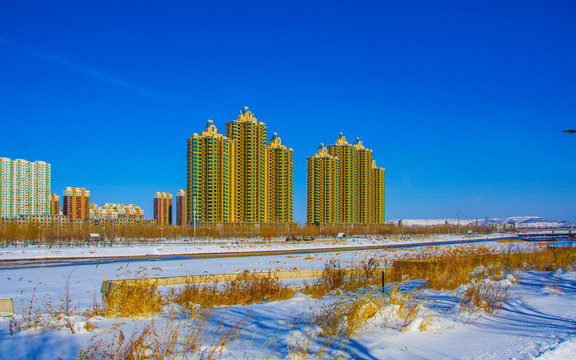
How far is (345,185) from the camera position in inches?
5246

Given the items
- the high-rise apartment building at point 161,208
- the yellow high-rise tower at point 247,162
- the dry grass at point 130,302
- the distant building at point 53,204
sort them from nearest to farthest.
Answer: the dry grass at point 130,302 < the yellow high-rise tower at point 247,162 < the distant building at point 53,204 < the high-rise apartment building at point 161,208

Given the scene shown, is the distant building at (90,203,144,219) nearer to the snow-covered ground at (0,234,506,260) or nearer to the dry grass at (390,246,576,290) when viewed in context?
Answer: the snow-covered ground at (0,234,506,260)

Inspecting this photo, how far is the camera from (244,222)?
342ft

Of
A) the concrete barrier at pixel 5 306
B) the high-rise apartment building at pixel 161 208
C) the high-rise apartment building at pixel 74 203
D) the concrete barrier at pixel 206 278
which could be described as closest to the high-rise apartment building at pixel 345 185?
the high-rise apartment building at pixel 161 208

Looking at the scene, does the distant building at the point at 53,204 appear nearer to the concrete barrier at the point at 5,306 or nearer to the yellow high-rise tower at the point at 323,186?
the yellow high-rise tower at the point at 323,186

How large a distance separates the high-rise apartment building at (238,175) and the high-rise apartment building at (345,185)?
1322 cm

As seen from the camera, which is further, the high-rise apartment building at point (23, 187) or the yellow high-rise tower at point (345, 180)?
the yellow high-rise tower at point (345, 180)

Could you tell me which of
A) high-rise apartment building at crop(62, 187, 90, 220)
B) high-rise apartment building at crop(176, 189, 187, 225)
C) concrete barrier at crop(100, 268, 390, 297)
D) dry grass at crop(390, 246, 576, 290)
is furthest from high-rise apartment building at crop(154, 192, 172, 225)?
dry grass at crop(390, 246, 576, 290)

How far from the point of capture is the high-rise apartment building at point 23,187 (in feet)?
407

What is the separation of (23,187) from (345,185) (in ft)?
340

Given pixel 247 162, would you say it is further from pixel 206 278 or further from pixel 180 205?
pixel 206 278

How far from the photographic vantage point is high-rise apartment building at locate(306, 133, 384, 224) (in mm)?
130125

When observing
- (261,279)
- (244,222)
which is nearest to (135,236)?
(244,222)

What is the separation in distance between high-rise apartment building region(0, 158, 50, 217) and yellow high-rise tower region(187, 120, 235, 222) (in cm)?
6449
